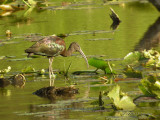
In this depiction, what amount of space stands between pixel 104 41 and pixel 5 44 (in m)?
2.09

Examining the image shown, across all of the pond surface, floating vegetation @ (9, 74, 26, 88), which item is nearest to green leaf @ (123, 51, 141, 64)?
the pond surface

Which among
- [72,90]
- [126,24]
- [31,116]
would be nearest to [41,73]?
[72,90]

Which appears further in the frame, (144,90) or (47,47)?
(47,47)

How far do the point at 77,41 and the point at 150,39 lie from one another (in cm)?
154

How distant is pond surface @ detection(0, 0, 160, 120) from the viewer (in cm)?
623

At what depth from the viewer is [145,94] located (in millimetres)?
6344

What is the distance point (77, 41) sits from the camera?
12172mm

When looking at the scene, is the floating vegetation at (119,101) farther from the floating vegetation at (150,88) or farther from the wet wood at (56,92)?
the wet wood at (56,92)

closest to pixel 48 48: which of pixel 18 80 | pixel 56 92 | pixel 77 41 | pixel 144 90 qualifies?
pixel 18 80

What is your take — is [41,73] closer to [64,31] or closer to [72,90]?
[72,90]

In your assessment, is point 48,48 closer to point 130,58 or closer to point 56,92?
point 130,58

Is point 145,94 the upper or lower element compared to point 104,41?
lower


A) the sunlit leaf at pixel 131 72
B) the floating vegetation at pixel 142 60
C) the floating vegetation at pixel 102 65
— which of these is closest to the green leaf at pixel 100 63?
the floating vegetation at pixel 102 65

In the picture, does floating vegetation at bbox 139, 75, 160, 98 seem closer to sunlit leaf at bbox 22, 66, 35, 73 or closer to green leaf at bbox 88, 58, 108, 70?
green leaf at bbox 88, 58, 108, 70
